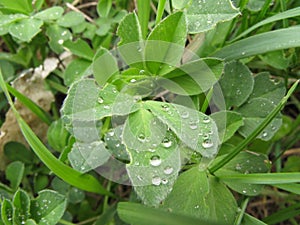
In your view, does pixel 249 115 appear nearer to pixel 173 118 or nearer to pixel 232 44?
pixel 232 44

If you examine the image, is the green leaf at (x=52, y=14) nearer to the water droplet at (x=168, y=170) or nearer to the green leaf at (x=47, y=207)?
the green leaf at (x=47, y=207)

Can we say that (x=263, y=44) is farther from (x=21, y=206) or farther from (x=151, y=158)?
(x=21, y=206)

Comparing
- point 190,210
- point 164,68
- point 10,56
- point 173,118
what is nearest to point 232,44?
point 164,68

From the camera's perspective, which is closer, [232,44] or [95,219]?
[232,44]

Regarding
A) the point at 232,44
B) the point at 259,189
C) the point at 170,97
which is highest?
the point at 232,44

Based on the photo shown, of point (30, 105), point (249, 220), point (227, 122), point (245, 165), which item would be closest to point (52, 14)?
point (30, 105)

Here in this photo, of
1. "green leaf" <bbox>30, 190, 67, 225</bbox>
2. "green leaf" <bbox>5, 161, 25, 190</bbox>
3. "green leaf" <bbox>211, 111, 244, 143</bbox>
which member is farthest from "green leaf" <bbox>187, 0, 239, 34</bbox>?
"green leaf" <bbox>5, 161, 25, 190</bbox>
